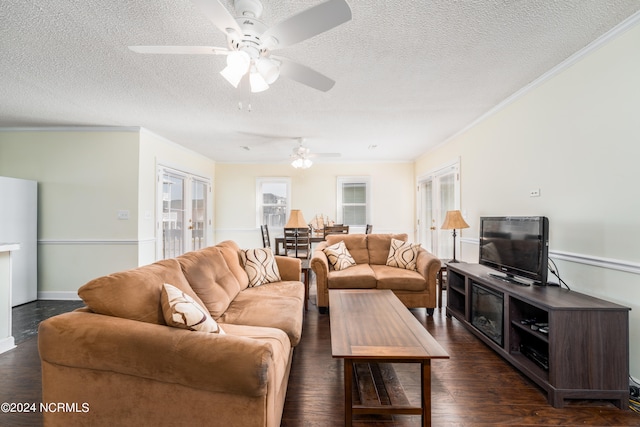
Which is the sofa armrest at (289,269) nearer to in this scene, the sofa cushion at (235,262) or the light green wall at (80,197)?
the sofa cushion at (235,262)

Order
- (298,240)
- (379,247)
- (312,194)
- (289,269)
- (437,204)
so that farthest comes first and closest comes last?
(312,194)
(437,204)
(298,240)
(379,247)
(289,269)

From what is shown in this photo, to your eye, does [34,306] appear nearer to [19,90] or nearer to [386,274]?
[19,90]

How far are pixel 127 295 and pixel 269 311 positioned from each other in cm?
101

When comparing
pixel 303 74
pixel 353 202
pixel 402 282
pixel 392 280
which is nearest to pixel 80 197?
pixel 303 74

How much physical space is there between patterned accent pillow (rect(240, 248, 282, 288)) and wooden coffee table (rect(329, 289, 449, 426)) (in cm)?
91

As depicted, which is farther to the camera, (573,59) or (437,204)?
(437,204)

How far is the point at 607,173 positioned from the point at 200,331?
2956mm

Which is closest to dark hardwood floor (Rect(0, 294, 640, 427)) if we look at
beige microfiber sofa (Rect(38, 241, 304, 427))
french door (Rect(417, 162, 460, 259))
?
beige microfiber sofa (Rect(38, 241, 304, 427))

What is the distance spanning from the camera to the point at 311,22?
1370 mm

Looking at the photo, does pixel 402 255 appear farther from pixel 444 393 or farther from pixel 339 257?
pixel 444 393

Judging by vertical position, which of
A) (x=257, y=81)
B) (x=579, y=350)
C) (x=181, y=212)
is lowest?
(x=579, y=350)

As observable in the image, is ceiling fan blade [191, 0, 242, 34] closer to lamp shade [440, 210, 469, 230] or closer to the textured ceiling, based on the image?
the textured ceiling

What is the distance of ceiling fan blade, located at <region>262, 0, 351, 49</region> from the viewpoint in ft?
4.13

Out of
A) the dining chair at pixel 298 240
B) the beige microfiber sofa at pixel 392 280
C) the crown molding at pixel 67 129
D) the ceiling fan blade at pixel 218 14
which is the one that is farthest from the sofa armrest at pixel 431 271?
the crown molding at pixel 67 129
